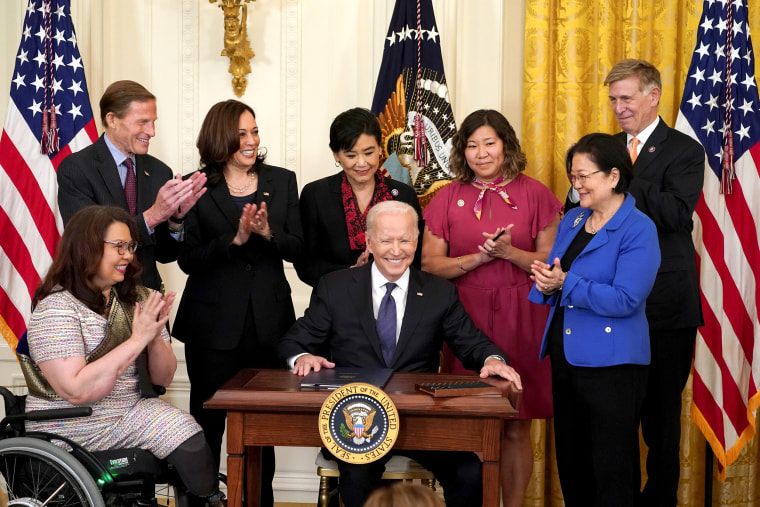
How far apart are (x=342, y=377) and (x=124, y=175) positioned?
1478 mm

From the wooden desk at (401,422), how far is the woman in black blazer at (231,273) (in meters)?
0.90

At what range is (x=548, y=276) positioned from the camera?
10.7ft

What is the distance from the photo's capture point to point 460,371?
384cm

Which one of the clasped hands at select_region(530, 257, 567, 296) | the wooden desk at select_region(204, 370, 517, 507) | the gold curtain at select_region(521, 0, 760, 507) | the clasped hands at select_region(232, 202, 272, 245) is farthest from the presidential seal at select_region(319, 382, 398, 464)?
the gold curtain at select_region(521, 0, 760, 507)

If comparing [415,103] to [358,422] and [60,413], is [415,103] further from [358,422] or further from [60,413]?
[60,413]

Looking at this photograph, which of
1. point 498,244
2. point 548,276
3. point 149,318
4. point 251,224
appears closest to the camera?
point 149,318

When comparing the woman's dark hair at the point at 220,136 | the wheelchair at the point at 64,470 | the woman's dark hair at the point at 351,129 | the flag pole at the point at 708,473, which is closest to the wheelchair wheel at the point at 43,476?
the wheelchair at the point at 64,470

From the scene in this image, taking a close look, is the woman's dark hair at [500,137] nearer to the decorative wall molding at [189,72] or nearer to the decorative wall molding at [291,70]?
the decorative wall molding at [291,70]

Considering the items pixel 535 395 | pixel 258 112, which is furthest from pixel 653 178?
pixel 258 112

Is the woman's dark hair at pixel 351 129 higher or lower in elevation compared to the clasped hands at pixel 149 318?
higher

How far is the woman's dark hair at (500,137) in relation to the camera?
389 cm

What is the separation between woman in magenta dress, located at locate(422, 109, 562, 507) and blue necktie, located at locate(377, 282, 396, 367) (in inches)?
21.0

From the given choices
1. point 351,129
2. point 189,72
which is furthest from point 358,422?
point 189,72

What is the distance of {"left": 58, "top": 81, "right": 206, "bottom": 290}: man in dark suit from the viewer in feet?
12.0
